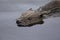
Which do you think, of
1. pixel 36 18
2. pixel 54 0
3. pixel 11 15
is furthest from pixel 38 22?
pixel 11 15

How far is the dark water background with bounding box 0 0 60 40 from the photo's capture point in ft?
3.66

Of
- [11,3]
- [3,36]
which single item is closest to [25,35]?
[3,36]

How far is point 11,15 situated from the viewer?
116 cm

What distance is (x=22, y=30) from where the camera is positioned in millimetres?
1114

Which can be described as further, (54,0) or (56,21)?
(56,21)

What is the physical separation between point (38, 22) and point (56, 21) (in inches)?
8.7

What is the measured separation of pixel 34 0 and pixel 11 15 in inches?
8.0

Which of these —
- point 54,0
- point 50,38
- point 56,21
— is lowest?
point 50,38

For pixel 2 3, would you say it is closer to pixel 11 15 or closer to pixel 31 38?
pixel 11 15

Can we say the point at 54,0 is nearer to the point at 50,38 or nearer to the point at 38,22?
the point at 38,22

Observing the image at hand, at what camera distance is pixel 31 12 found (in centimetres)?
92

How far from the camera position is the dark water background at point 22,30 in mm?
1116

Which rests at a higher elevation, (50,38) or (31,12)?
(31,12)

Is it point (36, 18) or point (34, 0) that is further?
point (34, 0)
